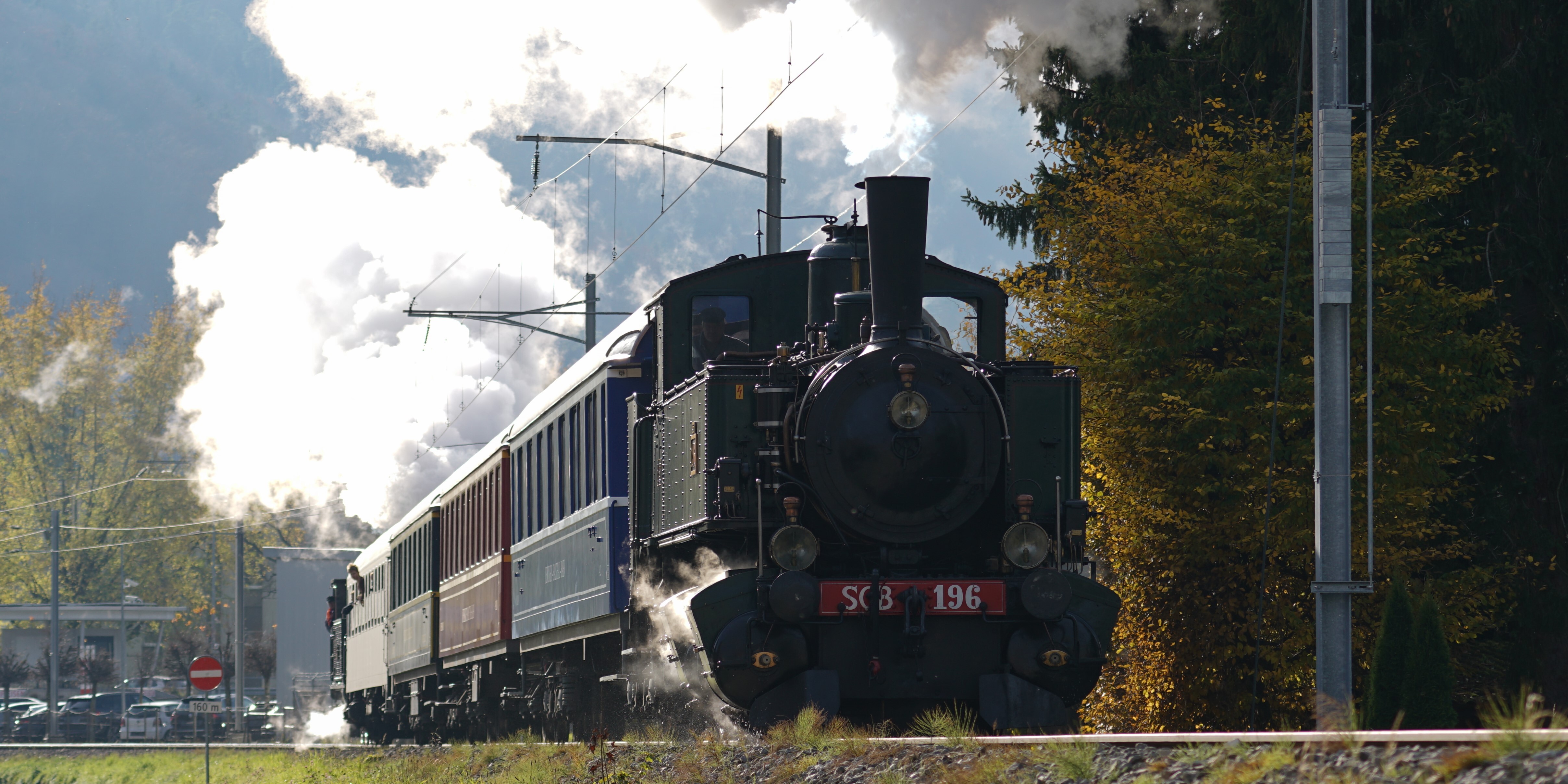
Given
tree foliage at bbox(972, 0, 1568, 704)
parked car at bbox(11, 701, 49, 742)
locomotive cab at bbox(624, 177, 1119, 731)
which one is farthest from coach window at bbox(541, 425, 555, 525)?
parked car at bbox(11, 701, 49, 742)

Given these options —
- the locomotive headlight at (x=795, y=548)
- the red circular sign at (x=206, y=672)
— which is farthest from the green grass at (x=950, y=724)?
the red circular sign at (x=206, y=672)

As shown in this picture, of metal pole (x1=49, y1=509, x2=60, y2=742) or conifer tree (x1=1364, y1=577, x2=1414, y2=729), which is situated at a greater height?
conifer tree (x1=1364, y1=577, x2=1414, y2=729)

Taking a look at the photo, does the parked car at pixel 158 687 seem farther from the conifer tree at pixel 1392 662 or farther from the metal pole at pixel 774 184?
the conifer tree at pixel 1392 662

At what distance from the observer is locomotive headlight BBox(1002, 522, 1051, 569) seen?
10219mm

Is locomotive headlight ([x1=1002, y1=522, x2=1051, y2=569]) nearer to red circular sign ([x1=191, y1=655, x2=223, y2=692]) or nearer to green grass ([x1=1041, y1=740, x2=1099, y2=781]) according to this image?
green grass ([x1=1041, y1=740, x2=1099, y2=781])

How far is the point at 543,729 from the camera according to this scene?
16.5 metres

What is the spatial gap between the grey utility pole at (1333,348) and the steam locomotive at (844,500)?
185 cm

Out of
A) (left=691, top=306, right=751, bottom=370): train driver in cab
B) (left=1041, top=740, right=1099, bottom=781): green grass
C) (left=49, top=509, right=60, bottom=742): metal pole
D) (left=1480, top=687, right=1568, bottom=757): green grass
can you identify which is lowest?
(left=49, top=509, right=60, bottom=742): metal pole

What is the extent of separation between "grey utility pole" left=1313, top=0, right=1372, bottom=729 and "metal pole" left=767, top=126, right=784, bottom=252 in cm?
760

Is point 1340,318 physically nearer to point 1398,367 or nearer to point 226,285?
point 1398,367

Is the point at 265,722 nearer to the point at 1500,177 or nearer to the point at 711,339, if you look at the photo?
the point at 1500,177

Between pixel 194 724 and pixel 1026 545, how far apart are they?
1687 inches

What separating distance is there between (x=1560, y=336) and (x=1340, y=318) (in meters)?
10.5

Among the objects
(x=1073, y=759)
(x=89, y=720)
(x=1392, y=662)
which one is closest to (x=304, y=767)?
(x=1392, y=662)
